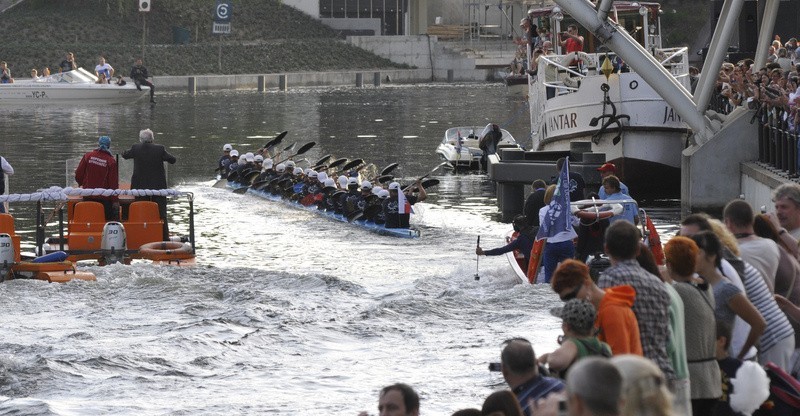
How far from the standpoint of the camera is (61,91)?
5528cm

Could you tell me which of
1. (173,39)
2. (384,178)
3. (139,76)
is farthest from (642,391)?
(173,39)

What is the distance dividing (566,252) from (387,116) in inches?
1542

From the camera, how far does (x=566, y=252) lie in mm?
15570

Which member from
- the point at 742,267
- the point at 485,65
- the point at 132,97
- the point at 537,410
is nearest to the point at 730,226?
the point at 742,267

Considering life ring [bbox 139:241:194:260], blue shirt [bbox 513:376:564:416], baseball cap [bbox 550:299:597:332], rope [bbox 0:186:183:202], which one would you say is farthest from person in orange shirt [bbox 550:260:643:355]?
life ring [bbox 139:241:194:260]

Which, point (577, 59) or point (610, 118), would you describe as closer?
point (610, 118)

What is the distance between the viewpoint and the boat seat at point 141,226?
18938mm

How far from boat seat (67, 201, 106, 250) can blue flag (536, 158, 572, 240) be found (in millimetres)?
6056

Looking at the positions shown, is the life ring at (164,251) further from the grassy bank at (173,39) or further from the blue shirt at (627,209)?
the grassy bank at (173,39)

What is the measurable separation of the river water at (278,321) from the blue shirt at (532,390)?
4763 mm

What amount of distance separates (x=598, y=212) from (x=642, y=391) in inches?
417

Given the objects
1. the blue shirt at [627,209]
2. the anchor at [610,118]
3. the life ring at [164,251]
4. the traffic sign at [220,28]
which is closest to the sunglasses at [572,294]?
the blue shirt at [627,209]

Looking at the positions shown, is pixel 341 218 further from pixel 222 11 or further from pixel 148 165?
pixel 222 11

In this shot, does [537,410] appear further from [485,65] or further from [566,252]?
[485,65]
